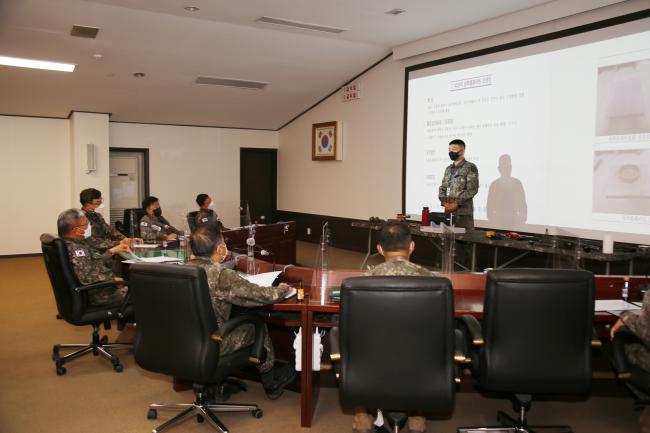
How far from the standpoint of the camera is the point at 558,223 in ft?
18.3

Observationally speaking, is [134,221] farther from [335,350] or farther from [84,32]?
[335,350]

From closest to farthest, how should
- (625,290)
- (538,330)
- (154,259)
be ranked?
(538,330), (625,290), (154,259)

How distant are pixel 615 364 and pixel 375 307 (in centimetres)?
129

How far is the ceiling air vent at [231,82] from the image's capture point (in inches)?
314

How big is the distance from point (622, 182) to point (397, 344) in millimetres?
3891

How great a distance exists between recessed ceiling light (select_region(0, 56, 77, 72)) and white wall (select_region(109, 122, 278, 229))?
2234mm

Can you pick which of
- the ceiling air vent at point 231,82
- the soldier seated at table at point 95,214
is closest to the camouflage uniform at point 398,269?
the soldier seated at table at point 95,214

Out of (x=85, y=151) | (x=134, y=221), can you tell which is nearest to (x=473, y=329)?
(x=134, y=221)

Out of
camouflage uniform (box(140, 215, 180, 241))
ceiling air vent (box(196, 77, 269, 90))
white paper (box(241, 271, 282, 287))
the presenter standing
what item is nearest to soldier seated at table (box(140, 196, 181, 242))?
camouflage uniform (box(140, 215, 180, 241))

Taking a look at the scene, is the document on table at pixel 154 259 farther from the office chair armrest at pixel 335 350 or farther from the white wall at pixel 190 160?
the white wall at pixel 190 160

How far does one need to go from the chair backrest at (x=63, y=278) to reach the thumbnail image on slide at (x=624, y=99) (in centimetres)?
477

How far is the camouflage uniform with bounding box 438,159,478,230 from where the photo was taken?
18.0 ft

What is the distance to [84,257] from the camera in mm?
3658

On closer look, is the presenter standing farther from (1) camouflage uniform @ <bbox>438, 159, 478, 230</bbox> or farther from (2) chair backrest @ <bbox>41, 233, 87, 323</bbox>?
(2) chair backrest @ <bbox>41, 233, 87, 323</bbox>
